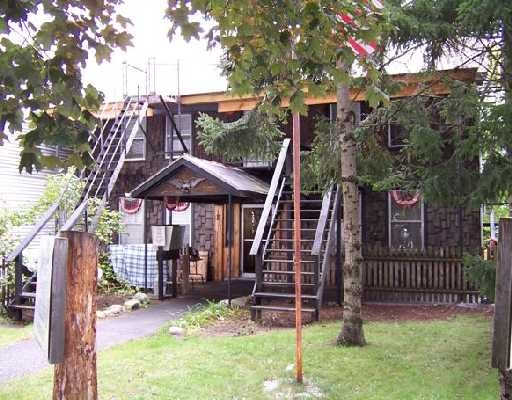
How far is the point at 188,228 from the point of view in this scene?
57.8 feet

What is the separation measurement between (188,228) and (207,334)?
8.72m

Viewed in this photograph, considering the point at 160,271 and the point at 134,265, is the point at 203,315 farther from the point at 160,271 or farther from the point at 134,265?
the point at 134,265

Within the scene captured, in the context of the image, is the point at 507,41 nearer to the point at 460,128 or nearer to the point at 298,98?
the point at 460,128

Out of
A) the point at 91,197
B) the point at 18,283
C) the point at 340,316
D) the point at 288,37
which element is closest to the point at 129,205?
the point at 91,197

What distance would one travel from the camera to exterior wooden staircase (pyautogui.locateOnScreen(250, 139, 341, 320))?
394 inches

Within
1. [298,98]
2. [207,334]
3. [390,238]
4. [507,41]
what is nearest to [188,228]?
[390,238]

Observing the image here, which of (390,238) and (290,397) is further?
(390,238)

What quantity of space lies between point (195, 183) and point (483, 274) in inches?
270

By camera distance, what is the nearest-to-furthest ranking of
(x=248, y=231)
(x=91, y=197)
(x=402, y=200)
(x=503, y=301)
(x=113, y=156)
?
(x=503, y=301) → (x=91, y=197) → (x=113, y=156) → (x=402, y=200) → (x=248, y=231)

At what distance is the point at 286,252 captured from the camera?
11430 mm

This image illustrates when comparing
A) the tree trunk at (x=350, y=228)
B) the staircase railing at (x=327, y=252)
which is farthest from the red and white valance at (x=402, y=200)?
the tree trunk at (x=350, y=228)

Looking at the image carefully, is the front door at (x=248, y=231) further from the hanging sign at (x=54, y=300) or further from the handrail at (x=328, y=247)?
the hanging sign at (x=54, y=300)

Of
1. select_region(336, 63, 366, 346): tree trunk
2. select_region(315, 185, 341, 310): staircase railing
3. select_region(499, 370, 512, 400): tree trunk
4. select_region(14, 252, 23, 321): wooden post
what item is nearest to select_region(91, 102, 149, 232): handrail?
select_region(14, 252, 23, 321): wooden post

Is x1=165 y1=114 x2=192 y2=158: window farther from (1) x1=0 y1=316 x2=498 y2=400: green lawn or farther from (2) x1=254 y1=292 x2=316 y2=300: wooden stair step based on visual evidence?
(1) x1=0 y1=316 x2=498 y2=400: green lawn
